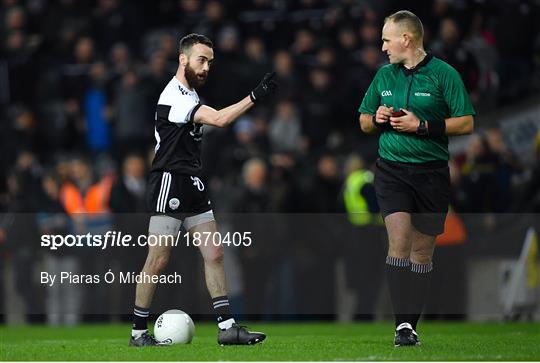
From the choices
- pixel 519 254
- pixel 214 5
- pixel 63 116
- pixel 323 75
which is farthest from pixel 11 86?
pixel 519 254

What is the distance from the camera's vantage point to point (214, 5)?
19.5m

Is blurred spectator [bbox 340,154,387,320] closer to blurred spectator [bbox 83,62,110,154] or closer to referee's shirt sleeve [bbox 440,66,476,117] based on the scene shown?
blurred spectator [bbox 83,62,110,154]

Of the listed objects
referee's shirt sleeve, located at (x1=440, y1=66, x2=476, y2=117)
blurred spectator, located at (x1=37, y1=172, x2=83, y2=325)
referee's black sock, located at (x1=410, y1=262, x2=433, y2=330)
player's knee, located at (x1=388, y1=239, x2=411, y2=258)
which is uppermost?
referee's shirt sleeve, located at (x1=440, y1=66, x2=476, y2=117)

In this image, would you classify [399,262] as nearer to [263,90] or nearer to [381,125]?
[381,125]

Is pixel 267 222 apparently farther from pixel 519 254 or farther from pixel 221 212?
pixel 519 254

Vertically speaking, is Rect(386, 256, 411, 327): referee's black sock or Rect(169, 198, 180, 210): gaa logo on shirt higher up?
Rect(169, 198, 180, 210): gaa logo on shirt

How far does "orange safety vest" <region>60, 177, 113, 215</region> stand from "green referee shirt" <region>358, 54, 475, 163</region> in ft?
23.2

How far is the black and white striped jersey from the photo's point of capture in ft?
34.6

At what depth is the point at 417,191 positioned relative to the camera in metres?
10.4

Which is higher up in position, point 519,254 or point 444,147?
point 444,147

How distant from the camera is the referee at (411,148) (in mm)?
10297

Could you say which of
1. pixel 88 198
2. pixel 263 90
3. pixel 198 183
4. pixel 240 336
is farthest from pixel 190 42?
pixel 88 198

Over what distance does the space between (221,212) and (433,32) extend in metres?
4.40

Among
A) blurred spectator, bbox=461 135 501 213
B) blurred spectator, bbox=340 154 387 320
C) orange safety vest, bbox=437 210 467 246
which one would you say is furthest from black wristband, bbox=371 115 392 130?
blurred spectator, bbox=461 135 501 213
